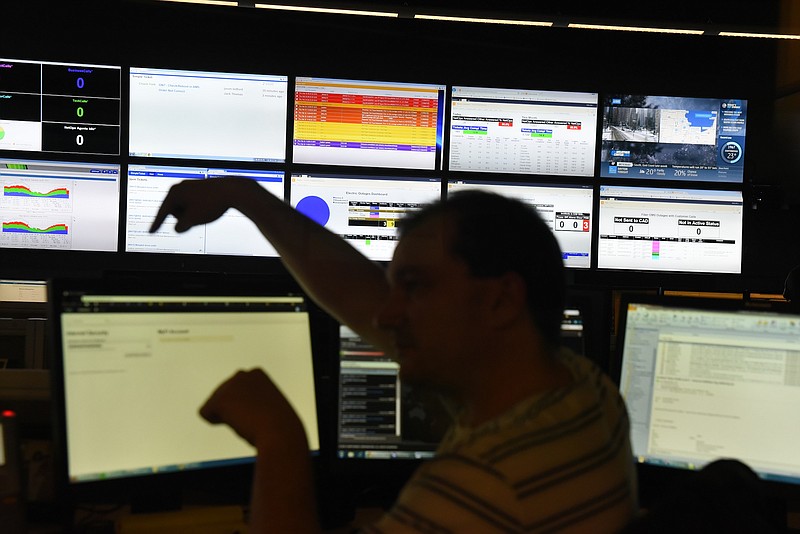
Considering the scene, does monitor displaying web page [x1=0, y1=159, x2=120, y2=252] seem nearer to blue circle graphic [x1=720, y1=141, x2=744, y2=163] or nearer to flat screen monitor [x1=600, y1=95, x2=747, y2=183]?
flat screen monitor [x1=600, y1=95, x2=747, y2=183]

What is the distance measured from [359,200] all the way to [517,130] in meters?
0.95

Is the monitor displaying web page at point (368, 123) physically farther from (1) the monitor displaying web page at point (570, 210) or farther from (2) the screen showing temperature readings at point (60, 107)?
(2) the screen showing temperature readings at point (60, 107)

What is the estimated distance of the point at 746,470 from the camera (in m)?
0.83

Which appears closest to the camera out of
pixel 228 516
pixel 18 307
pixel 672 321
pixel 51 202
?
pixel 228 516

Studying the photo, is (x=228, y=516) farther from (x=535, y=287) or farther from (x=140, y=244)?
(x=140, y=244)

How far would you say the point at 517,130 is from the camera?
14.2 ft

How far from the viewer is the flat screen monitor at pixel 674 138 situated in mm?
4441

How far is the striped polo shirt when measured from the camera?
2.48ft

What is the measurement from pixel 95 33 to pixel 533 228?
402 cm

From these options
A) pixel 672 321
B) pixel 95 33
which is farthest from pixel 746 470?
pixel 95 33

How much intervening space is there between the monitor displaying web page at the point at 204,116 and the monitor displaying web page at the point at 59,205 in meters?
0.28

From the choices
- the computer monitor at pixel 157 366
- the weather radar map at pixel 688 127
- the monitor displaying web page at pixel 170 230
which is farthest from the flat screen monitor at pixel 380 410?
the weather radar map at pixel 688 127

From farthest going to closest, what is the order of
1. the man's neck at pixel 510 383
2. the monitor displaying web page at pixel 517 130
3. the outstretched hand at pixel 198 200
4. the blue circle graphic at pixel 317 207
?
the monitor displaying web page at pixel 517 130 < the blue circle graphic at pixel 317 207 < the outstretched hand at pixel 198 200 < the man's neck at pixel 510 383

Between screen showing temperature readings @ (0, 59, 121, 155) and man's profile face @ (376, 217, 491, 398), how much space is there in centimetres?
355
